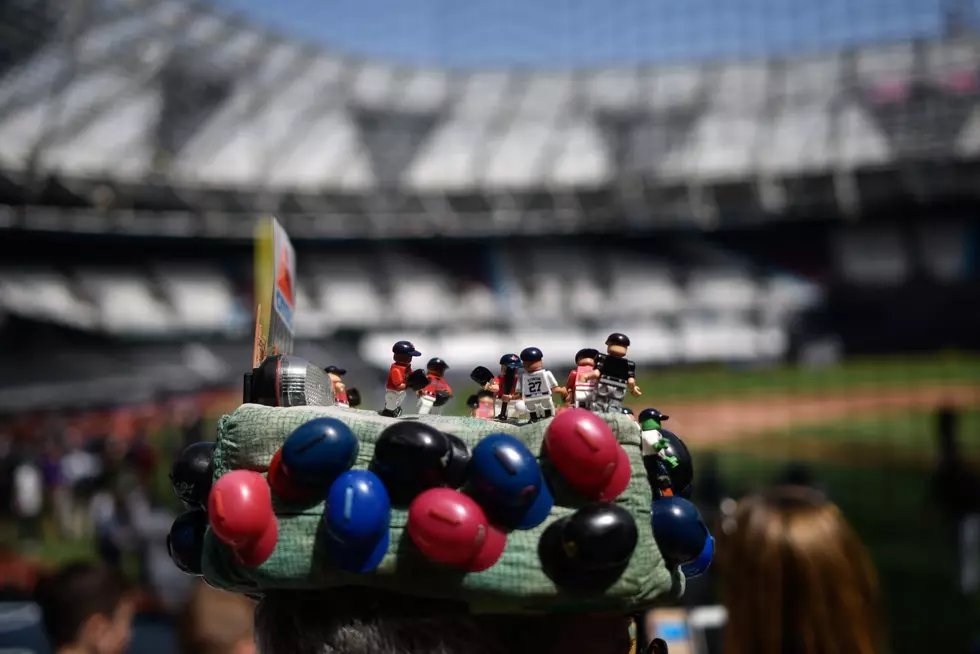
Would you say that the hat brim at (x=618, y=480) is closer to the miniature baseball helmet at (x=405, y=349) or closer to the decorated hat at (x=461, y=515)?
the decorated hat at (x=461, y=515)

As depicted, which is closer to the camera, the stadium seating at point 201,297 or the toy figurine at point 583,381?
the toy figurine at point 583,381

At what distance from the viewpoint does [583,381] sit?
5.09ft

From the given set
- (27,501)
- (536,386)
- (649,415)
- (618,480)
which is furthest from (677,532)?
(27,501)

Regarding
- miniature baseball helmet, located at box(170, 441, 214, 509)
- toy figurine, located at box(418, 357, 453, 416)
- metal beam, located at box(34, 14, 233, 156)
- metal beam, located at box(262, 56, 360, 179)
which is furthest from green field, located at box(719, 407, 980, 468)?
metal beam, located at box(34, 14, 233, 156)

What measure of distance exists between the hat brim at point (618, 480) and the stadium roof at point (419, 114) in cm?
2818

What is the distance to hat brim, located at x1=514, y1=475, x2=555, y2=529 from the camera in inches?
48.6

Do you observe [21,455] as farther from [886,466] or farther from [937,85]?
[937,85]

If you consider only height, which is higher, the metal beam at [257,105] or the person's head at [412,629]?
the metal beam at [257,105]

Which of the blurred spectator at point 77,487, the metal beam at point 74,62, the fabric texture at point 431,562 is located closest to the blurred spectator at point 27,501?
the blurred spectator at point 77,487

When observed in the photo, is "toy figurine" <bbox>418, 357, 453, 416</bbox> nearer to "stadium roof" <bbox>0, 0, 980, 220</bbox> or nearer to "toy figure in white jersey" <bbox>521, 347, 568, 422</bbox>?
"toy figure in white jersey" <bbox>521, 347, 568, 422</bbox>

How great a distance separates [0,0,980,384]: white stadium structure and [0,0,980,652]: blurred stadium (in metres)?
0.11

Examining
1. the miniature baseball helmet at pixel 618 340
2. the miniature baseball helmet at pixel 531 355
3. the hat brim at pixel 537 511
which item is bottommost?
the hat brim at pixel 537 511

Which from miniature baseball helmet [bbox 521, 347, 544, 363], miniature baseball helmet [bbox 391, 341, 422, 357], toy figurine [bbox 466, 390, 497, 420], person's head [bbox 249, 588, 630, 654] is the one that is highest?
miniature baseball helmet [bbox 391, 341, 422, 357]

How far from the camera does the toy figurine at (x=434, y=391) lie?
1666 mm
